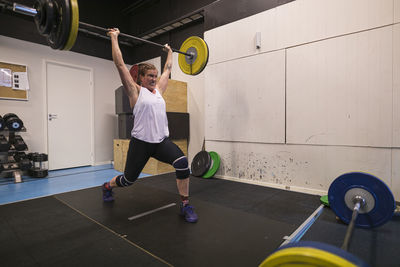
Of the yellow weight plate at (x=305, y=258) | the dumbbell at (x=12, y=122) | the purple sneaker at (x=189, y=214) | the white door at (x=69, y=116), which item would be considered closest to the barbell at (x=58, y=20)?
the purple sneaker at (x=189, y=214)

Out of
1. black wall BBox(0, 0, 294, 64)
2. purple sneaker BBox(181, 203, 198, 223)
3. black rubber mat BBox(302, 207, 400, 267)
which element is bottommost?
black rubber mat BBox(302, 207, 400, 267)

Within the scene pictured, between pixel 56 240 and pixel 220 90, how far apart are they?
279 centimetres

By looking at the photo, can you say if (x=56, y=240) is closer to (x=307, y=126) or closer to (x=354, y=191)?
(x=354, y=191)

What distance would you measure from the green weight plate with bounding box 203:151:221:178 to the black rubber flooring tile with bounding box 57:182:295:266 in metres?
0.98

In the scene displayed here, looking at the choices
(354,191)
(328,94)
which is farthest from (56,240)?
(328,94)

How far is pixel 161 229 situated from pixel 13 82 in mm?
3846

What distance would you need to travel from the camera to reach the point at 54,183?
3.45m

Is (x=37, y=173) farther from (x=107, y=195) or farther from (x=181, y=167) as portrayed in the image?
(x=181, y=167)

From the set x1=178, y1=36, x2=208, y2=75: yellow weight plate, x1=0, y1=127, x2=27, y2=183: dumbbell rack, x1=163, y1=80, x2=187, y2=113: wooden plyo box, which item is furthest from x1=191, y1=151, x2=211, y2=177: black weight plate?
x1=0, y1=127, x2=27, y2=183: dumbbell rack

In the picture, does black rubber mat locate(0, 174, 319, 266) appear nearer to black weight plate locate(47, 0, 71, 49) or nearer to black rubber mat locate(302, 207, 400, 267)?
black rubber mat locate(302, 207, 400, 267)

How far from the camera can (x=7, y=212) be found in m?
2.16

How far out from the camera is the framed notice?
3.76 metres

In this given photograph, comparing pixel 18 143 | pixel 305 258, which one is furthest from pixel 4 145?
pixel 305 258

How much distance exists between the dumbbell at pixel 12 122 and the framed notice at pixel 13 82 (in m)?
0.40
